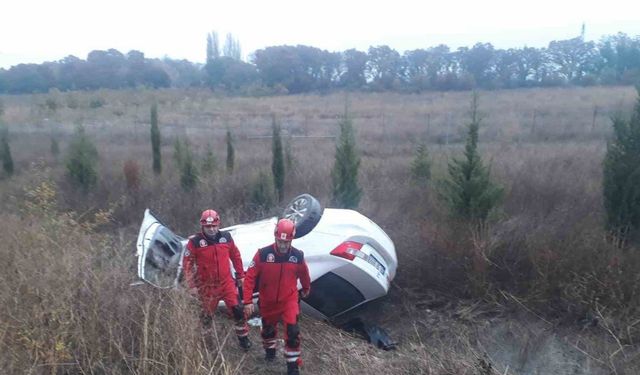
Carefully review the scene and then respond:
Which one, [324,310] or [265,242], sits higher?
[265,242]

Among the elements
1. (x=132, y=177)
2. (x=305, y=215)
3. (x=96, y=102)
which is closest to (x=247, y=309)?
(x=305, y=215)

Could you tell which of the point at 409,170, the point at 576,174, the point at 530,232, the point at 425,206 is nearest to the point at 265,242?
the point at 530,232

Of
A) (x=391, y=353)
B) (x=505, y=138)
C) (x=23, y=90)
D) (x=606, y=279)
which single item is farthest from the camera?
(x=23, y=90)

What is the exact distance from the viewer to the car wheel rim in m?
6.39

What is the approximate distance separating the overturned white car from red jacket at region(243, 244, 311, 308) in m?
0.68

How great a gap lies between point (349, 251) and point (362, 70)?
2259 inches

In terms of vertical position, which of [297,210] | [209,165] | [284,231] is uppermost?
[284,231]

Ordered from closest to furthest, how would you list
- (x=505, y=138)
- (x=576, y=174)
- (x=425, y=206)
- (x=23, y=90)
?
1. (x=425, y=206)
2. (x=576, y=174)
3. (x=505, y=138)
4. (x=23, y=90)

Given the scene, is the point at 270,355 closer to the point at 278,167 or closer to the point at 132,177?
the point at 278,167

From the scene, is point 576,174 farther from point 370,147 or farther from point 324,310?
point 370,147

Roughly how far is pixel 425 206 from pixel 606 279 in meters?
5.49

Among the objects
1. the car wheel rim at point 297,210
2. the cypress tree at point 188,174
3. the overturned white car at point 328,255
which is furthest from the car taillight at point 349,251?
the cypress tree at point 188,174

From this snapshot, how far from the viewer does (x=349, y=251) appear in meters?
6.05

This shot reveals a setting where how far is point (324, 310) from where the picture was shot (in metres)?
6.30
